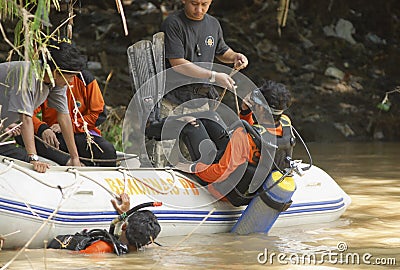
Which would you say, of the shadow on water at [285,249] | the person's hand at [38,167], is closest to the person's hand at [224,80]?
the shadow on water at [285,249]

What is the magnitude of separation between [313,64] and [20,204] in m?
8.86

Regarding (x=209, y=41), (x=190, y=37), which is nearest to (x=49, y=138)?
(x=190, y=37)

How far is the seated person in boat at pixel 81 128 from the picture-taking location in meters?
5.46

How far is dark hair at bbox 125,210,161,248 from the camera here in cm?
453

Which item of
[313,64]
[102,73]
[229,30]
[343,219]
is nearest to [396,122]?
[313,64]

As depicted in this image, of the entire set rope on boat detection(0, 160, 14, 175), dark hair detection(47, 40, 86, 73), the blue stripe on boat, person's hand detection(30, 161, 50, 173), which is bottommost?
the blue stripe on boat

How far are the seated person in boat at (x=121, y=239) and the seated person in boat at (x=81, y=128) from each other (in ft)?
2.84

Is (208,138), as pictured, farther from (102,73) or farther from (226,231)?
(102,73)

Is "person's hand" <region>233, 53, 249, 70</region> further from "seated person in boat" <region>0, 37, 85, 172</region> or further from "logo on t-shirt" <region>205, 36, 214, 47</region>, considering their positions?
"seated person in boat" <region>0, 37, 85, 172</region>

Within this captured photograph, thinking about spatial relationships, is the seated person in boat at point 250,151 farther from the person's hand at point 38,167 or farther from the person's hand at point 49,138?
the person's hand at point 38,167

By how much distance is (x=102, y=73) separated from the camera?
476 inches

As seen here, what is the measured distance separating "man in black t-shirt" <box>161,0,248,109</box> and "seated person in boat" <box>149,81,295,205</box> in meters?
0.33

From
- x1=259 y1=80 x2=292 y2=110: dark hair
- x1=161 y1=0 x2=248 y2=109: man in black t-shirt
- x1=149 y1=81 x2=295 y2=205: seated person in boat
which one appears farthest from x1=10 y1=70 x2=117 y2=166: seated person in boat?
x1=259 y1=80 x2=292 y2=110: dark hair

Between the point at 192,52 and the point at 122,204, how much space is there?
124cm
